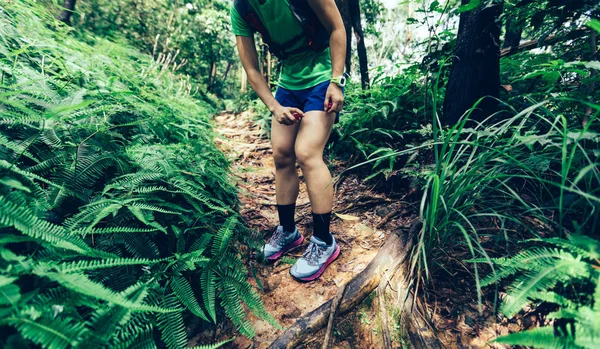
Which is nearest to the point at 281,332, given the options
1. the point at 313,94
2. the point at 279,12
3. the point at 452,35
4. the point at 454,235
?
the point at 454,235

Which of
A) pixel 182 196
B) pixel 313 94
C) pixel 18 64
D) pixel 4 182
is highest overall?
pixel 18 64

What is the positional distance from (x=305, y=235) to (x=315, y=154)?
0.88 m

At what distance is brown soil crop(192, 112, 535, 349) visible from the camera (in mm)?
1354

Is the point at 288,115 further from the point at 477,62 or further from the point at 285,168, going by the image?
the point at 477,62

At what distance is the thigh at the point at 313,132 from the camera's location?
173 centimetres

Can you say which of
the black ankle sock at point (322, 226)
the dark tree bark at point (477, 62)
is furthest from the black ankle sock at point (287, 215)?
the dark tree bark at point (477, 62)

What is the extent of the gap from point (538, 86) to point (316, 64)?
1.93 meters

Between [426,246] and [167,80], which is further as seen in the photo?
[167,80]

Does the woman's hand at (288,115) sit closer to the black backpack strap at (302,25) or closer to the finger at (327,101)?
Answer: the finger at (327,101)

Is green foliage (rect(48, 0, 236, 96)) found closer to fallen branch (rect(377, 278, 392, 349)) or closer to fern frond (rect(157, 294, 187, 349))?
fern frond (rect(157, 294, 187, 349))

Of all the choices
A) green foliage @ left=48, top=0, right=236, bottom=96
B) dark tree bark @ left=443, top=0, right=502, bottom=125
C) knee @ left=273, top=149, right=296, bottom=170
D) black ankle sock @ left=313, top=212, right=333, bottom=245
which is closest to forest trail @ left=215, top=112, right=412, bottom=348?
black ankle sock @ left=313, top=212, right=333, bottom=245

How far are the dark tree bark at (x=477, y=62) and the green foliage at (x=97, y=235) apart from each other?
2008 millimetres

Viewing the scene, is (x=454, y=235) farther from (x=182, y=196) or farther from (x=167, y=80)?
(x=167, y=80)

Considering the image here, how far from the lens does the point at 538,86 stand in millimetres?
2223
